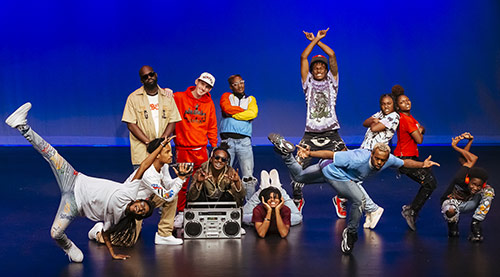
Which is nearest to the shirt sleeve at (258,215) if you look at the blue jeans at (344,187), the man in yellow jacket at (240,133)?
the blue jeans at (344,187)

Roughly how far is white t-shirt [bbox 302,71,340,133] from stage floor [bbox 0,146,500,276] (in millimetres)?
764

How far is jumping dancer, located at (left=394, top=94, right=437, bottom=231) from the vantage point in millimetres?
6086

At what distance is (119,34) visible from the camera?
13375 mm

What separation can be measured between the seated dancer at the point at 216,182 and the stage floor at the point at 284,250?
404 mm

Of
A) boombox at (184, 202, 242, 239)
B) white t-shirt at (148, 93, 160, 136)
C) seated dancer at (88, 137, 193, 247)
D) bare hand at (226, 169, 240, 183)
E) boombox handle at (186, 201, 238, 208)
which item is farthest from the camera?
white t-shirt at (148, 93, 160, 136)

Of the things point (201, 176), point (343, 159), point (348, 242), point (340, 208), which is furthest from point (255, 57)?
point (348, 242)

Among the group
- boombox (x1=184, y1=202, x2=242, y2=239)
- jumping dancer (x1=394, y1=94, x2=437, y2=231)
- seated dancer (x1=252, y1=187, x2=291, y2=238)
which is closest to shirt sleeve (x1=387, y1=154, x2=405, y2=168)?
jumping dancer (x1=394, y1=94, x2=437, y2=231)

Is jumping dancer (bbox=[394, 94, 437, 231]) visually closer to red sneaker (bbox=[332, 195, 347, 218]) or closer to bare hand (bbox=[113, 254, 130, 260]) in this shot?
red sneaker (bbox=[332, 195, 347, 218])

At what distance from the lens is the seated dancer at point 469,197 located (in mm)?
5617

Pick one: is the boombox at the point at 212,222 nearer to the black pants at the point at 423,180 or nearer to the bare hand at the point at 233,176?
the bare hand at the point at 233,176

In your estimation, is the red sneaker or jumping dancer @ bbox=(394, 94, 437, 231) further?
the red sneaker

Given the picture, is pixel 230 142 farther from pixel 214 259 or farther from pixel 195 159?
pixel 214 259

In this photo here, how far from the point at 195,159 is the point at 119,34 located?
7458mm

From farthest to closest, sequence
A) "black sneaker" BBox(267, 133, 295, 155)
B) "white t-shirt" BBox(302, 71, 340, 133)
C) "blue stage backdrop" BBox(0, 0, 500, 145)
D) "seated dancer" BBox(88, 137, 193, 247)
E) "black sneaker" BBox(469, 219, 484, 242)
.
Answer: "blue stage backdrop" BBox(0, 0, 500, 145), "white t-shirt" BBox(302, 71, 340, 133), "black sneaker" BBox(469, 219, 484, 242), "black sneaker" BBox(267, 133, 295, 155), "seated dancer" BBox(88, 137, 193, 247)
